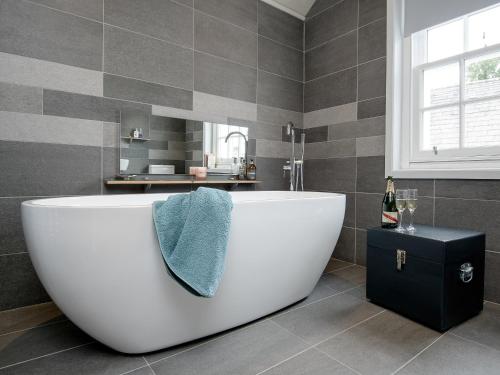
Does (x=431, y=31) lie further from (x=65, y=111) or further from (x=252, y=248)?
(x=65, y=111)

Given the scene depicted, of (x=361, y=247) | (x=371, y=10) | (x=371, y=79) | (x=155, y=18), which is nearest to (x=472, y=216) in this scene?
(x=361, y=247)

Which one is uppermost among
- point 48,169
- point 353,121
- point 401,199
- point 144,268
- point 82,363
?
point 353,121

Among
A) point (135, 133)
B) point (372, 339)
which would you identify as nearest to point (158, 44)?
point (135, 133)

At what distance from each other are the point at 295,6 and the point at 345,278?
246cm

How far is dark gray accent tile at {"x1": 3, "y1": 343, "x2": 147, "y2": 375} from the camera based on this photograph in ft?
3.95

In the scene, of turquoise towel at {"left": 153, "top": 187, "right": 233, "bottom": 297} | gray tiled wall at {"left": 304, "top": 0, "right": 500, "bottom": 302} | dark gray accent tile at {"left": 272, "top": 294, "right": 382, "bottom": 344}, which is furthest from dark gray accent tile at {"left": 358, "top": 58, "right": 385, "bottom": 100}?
turquoise towel at {"left": 153, "top": 187, "right": 233, "bottom": 297}

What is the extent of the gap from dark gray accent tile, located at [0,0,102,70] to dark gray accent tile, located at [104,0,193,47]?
16cm

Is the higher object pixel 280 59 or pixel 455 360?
pixel 280 59

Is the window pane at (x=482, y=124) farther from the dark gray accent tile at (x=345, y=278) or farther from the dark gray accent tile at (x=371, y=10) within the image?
the dark gray accent tile at (x=345, y=278)

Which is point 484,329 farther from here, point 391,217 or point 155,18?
point 155,18

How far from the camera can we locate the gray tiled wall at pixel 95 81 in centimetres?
174

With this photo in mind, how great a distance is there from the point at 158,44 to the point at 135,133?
66 cm

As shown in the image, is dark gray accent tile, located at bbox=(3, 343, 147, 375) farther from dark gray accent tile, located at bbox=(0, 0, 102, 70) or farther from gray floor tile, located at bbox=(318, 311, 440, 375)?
dark gray accent tile, located at bbox=(0, 0, 102, 70)

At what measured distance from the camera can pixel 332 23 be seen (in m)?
2.83
